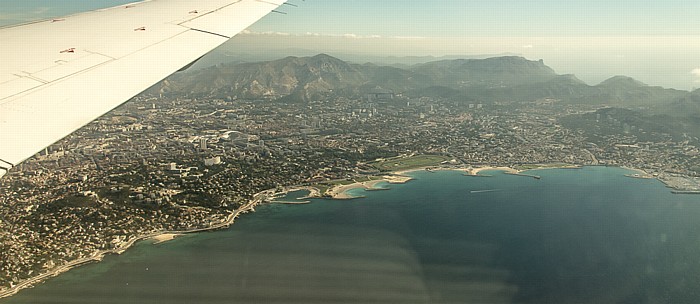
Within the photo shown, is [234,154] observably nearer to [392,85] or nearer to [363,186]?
[363,186]

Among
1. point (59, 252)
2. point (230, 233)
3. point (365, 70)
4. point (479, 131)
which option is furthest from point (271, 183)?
point (365, 70)

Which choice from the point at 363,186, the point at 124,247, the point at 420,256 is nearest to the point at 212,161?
the point at 363,186

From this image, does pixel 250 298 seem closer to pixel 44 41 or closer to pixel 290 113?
pixel 44 41

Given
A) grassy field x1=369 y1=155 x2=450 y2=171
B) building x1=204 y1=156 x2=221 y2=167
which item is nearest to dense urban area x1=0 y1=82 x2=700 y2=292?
building x1=204 y1=156 x2=221 y2=167

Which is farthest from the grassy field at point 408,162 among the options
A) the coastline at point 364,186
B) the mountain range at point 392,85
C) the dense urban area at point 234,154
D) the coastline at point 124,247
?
the mountain range at point 392,85

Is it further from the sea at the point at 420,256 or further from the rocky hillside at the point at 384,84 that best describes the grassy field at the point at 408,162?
the rocky hillside at the point at 384,84

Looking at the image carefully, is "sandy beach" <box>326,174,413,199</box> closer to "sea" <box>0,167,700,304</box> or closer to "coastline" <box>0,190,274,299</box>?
"sea" <box>0,167,700,304</box>

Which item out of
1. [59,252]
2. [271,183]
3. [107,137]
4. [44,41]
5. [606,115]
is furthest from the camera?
[606,115]
